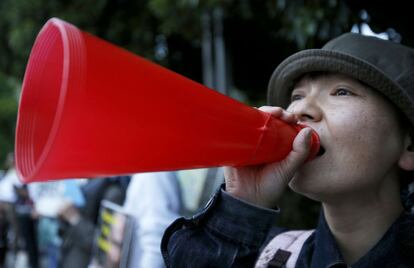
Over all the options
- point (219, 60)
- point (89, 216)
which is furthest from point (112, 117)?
point (219, 60)

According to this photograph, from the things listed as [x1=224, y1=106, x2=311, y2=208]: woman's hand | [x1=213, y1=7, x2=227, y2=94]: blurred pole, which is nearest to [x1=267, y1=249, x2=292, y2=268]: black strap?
[x1=224, y1=106, x2=311, y2=208]: woman's hand

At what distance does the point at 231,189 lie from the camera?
1.30 m

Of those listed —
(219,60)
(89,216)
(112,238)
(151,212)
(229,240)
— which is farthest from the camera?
(219,60)

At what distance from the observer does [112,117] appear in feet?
2.76

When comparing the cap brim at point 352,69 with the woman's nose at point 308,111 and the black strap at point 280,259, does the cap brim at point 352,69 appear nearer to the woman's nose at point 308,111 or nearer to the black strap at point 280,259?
the woman's nose at point 308,111

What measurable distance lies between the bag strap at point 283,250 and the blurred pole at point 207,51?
292 cm

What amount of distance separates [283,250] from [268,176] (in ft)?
1.08

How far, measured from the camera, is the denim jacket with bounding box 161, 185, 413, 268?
1.22m

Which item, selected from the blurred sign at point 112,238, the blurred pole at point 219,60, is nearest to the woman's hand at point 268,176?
the blurred sign at point 112,238

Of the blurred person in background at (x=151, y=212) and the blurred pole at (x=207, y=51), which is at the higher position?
the blurred pole at (x=207, y=51)

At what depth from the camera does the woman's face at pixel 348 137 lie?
1.26 meters

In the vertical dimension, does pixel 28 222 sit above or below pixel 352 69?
below

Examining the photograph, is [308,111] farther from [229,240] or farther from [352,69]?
[229,240]

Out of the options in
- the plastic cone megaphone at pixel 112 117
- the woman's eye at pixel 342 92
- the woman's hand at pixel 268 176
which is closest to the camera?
the plastic cone megaphone at pixel 112 117
